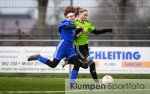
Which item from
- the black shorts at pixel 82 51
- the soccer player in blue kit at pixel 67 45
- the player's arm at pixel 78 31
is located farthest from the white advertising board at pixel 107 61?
the soccer player in blue kit at pixel 67 45

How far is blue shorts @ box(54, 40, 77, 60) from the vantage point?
1191cm

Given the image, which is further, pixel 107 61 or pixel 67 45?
pixel 107 61

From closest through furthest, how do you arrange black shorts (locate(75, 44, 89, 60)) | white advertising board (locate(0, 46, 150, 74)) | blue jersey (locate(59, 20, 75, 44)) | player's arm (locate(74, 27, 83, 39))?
1. blue jersey (locate(59, 20, 75, 44))
2. player's arm (locate(74, 27, 83, 39))
3. black shorts (locate(75, 44, 89, 60))
4. white advertising board (locate(0, 46, 150, 74))

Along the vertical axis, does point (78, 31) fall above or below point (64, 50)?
above

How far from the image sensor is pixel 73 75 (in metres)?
12.0

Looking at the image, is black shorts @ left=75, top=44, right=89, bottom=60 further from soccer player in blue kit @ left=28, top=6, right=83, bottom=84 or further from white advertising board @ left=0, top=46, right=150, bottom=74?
white advertising board @ left=0, top=46, right=150, bottom=74

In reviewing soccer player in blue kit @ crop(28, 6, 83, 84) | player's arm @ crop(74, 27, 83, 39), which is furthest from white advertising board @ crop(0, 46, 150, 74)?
soccer player in blue kit @ crop(28, 6, 83, 84)

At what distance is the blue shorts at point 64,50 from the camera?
11.9 meters

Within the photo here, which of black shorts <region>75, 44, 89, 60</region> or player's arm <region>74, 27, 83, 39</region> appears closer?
player's arm <region>74, 27, 83, 39</region>

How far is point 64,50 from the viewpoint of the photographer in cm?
1192

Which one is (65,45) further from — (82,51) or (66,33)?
(82,51)

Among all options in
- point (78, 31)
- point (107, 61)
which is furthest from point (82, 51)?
point (107, 61)

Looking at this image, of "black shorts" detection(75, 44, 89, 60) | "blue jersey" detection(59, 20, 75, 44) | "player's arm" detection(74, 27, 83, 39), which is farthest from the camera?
"black shorts" detection(75, 44, 89, 60)

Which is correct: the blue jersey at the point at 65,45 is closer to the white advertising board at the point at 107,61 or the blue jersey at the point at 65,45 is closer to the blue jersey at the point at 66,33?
the blue jersey at the point at 66,33
